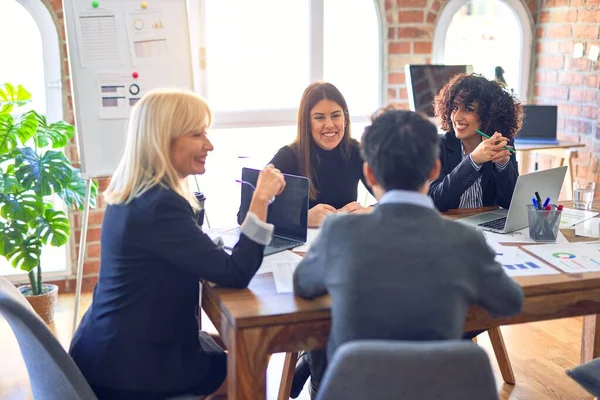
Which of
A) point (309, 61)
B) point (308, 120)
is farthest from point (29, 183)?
point (309, 61)

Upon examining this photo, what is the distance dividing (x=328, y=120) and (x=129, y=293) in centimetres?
119

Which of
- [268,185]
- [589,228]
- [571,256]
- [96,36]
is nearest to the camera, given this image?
[268,185]

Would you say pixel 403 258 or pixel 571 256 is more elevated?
pixel 403 258

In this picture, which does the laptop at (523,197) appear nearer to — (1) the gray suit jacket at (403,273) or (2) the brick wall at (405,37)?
(1) the gray suit jacket at (403,273)

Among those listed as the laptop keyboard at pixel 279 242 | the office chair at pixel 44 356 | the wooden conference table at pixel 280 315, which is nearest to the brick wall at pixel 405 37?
the laptop keyboard at pixel 279 242

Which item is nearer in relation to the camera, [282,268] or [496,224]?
[282,268]

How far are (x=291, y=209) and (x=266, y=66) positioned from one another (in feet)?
6.93

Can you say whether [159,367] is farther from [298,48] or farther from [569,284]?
[298,48]

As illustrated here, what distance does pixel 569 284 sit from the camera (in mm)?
1774

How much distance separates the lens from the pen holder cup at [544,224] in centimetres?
213

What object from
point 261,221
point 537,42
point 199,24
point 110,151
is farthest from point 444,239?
point 537,42

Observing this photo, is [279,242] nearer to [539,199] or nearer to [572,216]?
[539,199]

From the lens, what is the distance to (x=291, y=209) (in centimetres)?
215

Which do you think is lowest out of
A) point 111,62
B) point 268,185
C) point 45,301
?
point 45,301
